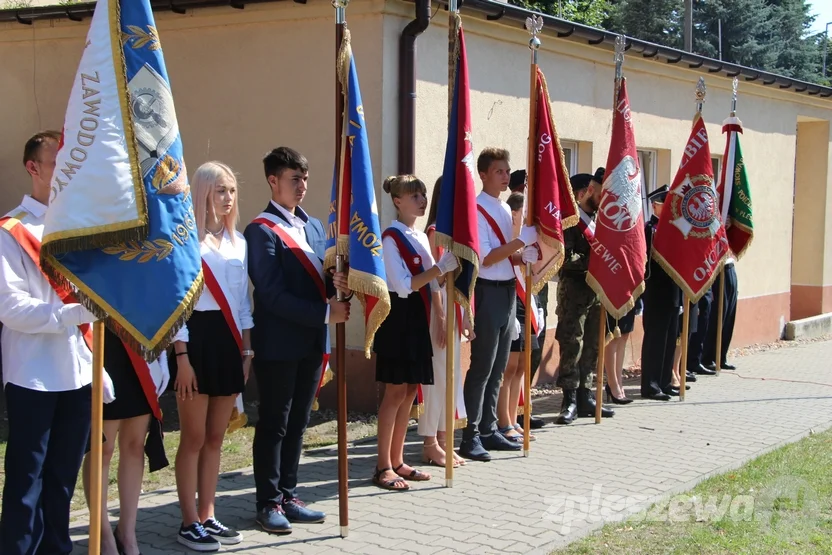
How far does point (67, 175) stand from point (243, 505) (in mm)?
2704

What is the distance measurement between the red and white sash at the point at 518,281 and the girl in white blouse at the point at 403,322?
2.93ft

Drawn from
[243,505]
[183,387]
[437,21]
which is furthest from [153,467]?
[437,21]

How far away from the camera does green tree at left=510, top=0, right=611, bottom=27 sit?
86.3 feet

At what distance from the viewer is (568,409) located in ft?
27.5

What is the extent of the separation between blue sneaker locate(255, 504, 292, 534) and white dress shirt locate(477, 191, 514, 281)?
2525 mm

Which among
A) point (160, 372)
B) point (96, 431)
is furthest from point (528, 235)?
point (96, 431)

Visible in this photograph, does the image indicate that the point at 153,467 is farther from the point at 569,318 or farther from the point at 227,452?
the point at 569,318

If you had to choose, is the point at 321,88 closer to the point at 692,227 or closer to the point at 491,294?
the point at 491,294


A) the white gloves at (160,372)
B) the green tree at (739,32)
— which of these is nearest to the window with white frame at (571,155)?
the white gloves at (160,372)

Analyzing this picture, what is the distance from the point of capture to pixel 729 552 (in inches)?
195

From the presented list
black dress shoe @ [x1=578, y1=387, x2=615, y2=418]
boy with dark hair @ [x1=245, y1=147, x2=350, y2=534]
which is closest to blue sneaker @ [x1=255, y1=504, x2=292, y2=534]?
boy with dark hair @ [x1=245, y1=147, x2=350, y2=534]

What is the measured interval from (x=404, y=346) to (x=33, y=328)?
265 centimetres

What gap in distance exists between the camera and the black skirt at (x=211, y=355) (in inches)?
190

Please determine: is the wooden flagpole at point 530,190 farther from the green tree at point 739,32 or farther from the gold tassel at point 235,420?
the green tree at point 739,32
